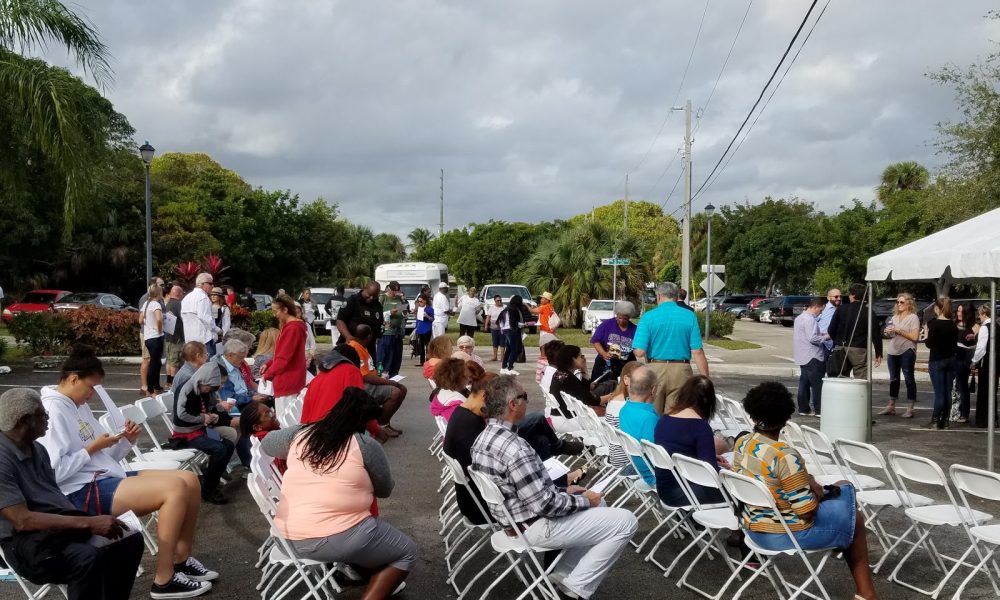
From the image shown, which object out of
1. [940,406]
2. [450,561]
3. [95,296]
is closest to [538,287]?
[95,296]

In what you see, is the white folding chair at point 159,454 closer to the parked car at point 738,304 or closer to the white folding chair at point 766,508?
the white folding chair at point 766,508

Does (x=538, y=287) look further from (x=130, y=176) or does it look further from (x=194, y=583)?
(x=194, y=583)

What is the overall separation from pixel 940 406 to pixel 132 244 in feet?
120

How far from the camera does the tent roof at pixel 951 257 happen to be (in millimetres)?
7582

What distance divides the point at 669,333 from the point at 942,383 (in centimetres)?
484

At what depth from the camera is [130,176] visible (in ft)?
130

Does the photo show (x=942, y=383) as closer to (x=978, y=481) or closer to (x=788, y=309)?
(x=978, y=481)

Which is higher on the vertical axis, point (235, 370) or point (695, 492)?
point (235, 370)

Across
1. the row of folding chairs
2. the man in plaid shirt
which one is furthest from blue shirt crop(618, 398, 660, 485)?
the row of folding chairs

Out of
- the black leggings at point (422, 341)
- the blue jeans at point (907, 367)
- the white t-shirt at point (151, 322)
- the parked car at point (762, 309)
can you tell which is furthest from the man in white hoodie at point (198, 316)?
the parked car at point (762, 309)

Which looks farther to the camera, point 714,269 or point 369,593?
point 714,269

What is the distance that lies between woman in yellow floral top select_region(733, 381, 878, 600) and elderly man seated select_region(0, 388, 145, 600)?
316cm

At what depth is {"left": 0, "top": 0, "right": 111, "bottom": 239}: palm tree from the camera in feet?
42.9

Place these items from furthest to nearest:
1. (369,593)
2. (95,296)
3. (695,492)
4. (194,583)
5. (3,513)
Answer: (95,296)
(695,492)
(194,583)
(369,593)
(3,513)
